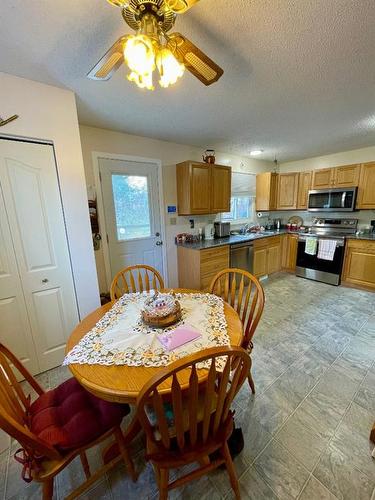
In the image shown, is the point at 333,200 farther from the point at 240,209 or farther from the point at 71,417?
the point at 71,417

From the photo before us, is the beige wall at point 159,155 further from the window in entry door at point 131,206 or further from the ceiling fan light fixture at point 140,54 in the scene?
the ceiling fan light fixture at point 140,54

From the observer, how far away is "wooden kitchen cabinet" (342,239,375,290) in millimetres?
3350

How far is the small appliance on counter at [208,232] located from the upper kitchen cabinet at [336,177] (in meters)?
2.30

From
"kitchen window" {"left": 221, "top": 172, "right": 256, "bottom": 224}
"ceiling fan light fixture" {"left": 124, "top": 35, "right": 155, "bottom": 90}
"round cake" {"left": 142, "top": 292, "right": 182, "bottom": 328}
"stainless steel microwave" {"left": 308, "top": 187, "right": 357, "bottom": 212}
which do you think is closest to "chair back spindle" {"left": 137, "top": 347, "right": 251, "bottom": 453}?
"round cake" {"left": 142, "top": 292, "right": 182, "bottom": 328}

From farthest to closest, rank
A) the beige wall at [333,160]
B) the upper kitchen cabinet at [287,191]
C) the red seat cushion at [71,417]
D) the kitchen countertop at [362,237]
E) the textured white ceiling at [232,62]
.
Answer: the upper kitchen cabinet at [287,191]
the beige wall at [333,160]
the kitchen countertop at [362,237]
the textured white ceiling at [232,62]
the red seat cushion at [71,417]

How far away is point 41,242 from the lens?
5.78ft

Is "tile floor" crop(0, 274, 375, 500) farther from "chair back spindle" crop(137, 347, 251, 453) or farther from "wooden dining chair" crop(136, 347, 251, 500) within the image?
"chair back spindle" crop(137, 347, 251, 453)

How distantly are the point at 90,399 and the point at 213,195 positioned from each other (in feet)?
9.92

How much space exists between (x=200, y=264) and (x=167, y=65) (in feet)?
7.74

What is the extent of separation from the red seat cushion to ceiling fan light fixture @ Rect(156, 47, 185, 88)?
1.62 meters

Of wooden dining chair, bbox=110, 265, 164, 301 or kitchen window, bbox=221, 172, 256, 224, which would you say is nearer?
wooden dining chair, bbox=110, 265, 164, 301

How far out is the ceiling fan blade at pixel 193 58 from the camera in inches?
35.8

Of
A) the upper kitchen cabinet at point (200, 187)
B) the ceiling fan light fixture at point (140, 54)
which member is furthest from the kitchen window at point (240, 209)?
the ceiling fan light fixture at point (140, 54)

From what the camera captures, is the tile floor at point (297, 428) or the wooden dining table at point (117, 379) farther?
the tile floor at point (297, 428)
